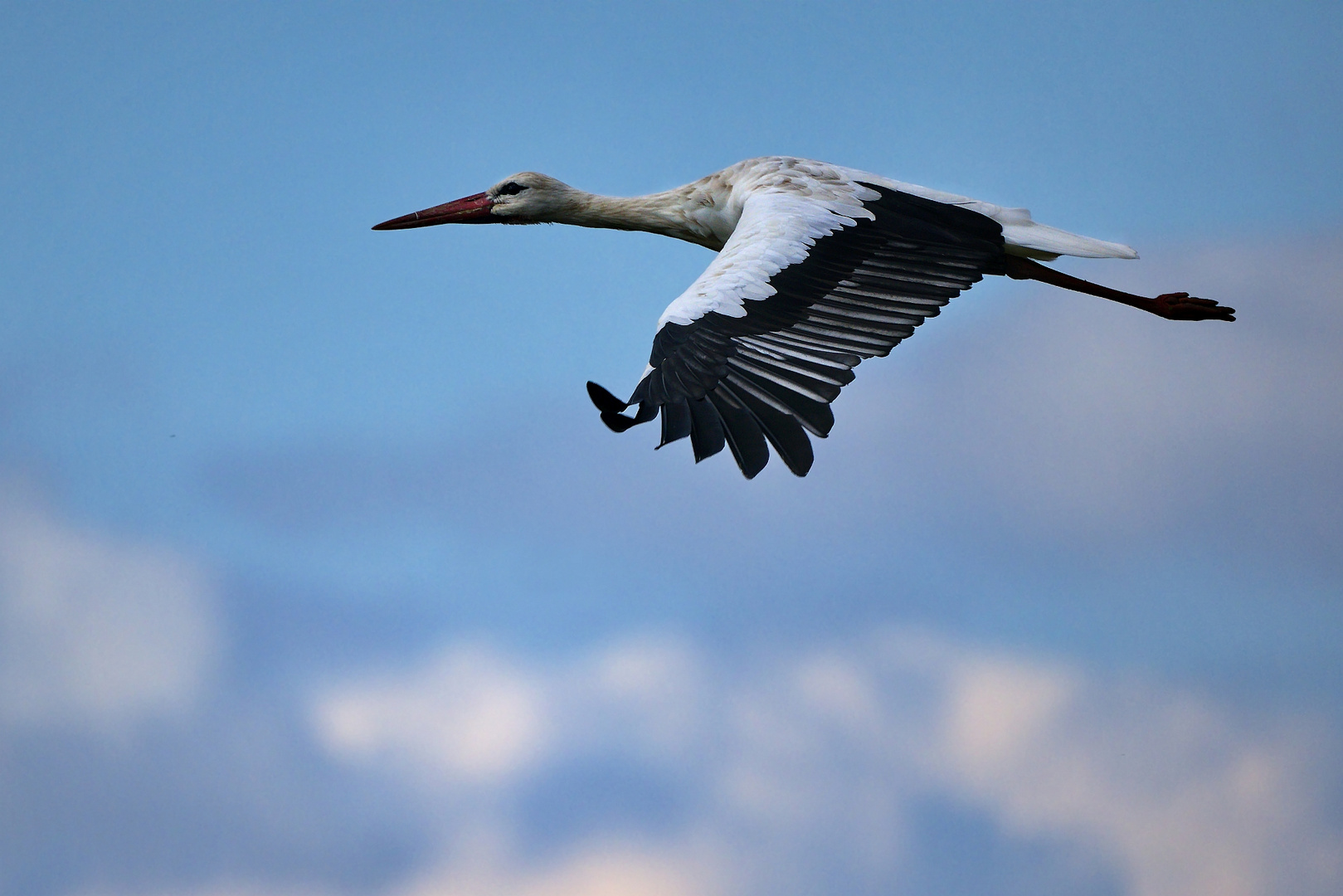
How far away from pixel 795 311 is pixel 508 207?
163 inches

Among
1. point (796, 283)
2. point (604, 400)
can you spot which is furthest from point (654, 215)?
point (604, 400)

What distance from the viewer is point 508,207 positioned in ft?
34.4

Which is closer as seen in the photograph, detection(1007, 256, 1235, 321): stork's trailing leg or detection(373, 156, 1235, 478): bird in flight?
detection(373, 156, 1235, 478): bird in flight

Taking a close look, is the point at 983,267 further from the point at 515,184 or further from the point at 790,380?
the point at 515,184

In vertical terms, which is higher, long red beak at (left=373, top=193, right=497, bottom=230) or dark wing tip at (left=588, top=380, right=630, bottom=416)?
long red beak at (left=373, top=193, right=497, bottom=230)

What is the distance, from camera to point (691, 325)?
6.74 metres

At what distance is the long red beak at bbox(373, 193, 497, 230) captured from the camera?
1062cm

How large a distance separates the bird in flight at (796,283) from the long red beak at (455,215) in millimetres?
791

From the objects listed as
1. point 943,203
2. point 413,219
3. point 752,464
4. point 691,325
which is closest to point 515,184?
point 413,219

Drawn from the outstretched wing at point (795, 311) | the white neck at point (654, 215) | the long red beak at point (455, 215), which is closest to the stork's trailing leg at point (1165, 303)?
the outstretched wing at point (795, 311)

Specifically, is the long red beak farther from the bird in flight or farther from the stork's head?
the bird in flight

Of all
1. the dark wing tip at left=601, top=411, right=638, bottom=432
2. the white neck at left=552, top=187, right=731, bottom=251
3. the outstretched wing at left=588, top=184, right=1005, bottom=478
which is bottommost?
the dark wing tip at left=601, top=411, right=638, bottom=432

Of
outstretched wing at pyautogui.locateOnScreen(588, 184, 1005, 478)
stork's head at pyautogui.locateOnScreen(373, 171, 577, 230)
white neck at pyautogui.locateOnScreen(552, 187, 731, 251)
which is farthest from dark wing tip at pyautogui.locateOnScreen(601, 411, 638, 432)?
stork's head at pyautogui.locateOnScreen(373, 171, 577, 230)

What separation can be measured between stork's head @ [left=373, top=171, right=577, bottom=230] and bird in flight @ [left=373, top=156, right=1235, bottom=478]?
0.50ft
